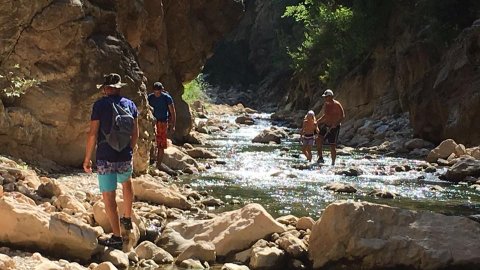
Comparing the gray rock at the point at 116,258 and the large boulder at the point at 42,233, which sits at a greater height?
the large boulder at the point at 42,233

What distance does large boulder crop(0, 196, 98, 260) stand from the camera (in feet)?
19.7

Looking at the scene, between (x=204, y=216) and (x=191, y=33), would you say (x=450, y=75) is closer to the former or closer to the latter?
(x=191, y=33)

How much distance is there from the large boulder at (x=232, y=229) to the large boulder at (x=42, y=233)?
121cm

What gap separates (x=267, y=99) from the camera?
207 feet

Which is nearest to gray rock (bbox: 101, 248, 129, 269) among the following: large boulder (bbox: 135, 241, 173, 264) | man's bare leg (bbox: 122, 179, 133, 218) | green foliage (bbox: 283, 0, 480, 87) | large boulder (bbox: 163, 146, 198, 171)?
large boulder (bbox: 135, 241, 173, 264)

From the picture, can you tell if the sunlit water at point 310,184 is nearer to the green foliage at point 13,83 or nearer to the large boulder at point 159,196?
the large boulder at point 159,196

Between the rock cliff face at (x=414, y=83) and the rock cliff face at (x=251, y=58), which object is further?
the rock cliff face at (x=251, y=58)

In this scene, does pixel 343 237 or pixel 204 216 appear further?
pixel 204 216

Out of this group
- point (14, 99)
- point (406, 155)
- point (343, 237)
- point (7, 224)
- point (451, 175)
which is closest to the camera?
point (7, 224)

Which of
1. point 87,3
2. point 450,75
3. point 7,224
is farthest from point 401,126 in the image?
point 7,224

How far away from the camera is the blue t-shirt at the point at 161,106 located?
42.7 feet

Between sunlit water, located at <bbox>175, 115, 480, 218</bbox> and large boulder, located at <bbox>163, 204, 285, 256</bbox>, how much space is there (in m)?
2.02

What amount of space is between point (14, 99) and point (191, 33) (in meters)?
16.6

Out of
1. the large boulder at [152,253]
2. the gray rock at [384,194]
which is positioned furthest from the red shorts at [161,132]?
the large boulder at [152,253]
